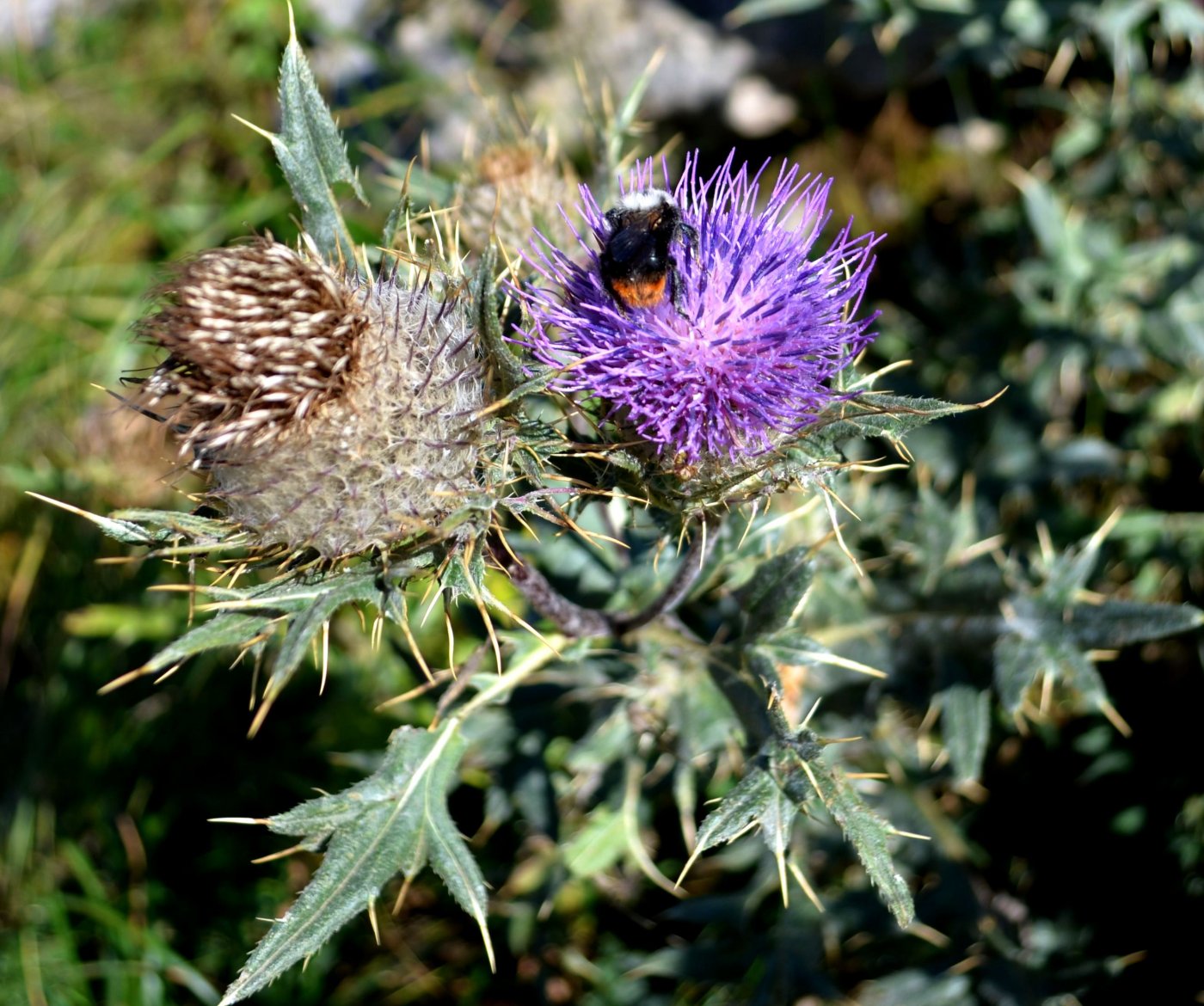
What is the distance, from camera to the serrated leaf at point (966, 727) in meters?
3.25

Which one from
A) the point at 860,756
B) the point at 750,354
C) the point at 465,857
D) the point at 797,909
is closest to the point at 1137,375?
the point at 860,756

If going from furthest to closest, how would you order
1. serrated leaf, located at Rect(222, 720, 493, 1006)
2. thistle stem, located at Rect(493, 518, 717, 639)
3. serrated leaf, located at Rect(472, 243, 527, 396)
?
thistle stem, located at Rect(493, 518, 717, 639)
serrated leaf, located at Rect(222, 720, 493, 1006)
serrated leaf, located at Rect(472, 243, 527, 396)

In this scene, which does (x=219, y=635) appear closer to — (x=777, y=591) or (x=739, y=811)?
(x=739, y=811)

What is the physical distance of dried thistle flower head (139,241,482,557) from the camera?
200 cm

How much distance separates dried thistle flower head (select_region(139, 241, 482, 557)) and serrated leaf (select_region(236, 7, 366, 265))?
0.30 metres

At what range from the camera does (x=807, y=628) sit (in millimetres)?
3582

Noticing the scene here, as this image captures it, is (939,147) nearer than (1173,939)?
No

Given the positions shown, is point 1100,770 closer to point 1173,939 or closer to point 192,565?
point 1173,939

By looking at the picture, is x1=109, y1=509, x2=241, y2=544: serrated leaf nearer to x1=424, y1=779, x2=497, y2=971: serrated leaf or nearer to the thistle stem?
the thistle stem

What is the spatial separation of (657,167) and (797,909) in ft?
11.4

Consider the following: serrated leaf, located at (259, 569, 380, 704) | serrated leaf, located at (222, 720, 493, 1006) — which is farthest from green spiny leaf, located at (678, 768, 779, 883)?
serrated leaf, located at (259, 569, 380, 704)

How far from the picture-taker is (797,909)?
11.8 ft

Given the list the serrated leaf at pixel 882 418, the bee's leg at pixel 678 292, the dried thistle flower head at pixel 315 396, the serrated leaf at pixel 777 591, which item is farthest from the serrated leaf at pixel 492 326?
the serrated leaf at pixel 777 591

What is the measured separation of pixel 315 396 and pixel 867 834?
152cm
